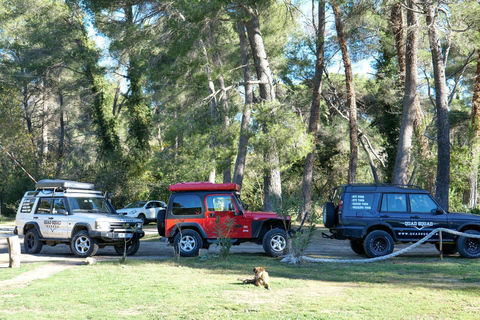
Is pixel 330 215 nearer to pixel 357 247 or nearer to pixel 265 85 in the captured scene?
pixel 357 247

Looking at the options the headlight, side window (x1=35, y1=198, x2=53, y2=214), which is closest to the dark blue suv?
the headlight

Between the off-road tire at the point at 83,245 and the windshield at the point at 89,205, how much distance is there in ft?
2.93

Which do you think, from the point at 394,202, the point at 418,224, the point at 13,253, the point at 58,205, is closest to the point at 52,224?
the point at 58,205

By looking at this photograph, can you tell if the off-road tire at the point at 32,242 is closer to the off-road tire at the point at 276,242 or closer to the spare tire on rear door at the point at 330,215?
the off-road tire at the point at 276,242

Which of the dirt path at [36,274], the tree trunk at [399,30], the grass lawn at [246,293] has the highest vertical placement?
the tree trunk at [399,30]

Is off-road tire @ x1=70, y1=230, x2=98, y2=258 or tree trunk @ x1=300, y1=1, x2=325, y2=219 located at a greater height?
tree trunk @ x1=300, y1=1, x2=325, y2=219

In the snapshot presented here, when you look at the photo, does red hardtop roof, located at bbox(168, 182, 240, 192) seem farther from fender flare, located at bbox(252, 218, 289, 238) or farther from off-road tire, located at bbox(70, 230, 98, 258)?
off-road tire, located at bbox(70, 230, 98, 258)

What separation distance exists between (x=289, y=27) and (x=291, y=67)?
554 cm

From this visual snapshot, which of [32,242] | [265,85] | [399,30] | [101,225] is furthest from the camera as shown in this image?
[399,30]

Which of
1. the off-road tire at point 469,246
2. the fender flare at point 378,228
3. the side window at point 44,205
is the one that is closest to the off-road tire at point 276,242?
the fender flare at point 378,228

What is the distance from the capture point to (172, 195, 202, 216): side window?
13.7 m

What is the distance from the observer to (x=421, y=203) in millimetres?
13656

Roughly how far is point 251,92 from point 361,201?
39.6ft

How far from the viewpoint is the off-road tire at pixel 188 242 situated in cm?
1354
